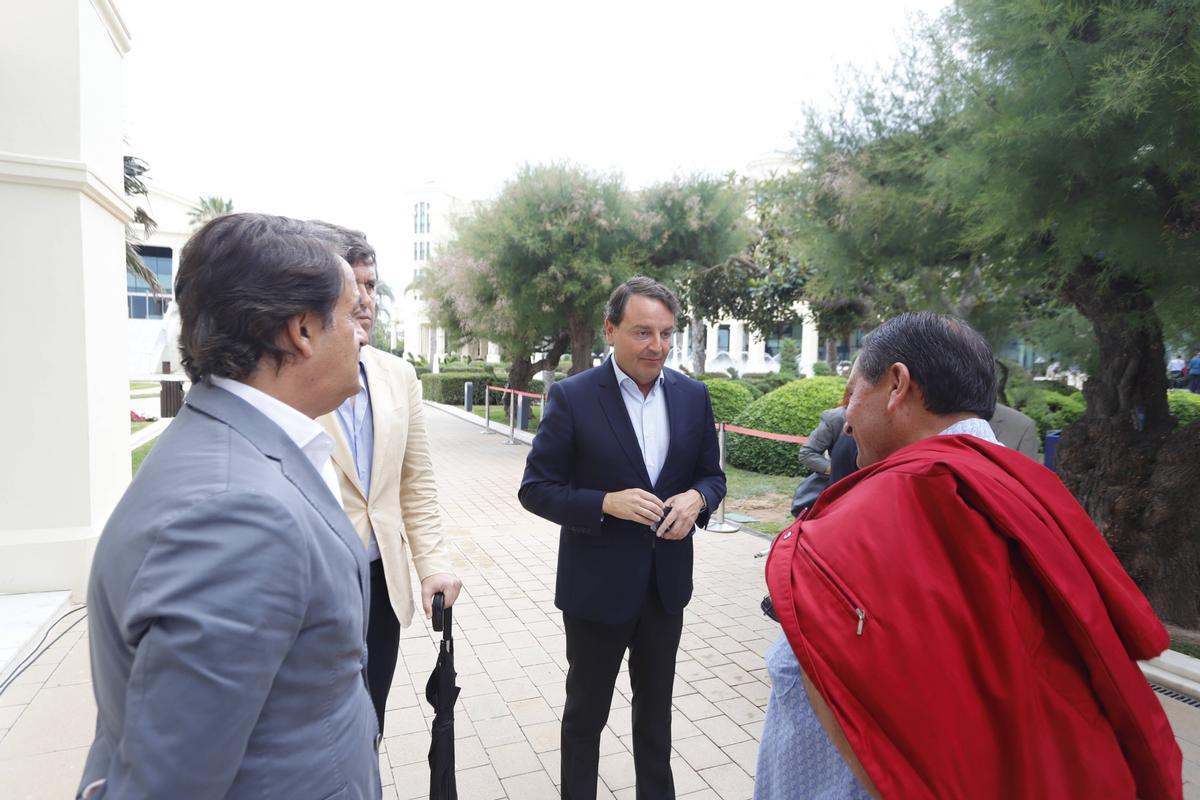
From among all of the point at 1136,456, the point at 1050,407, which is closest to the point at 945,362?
the point at 1136,456

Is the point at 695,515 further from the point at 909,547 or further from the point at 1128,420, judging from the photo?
the point at 1128,420

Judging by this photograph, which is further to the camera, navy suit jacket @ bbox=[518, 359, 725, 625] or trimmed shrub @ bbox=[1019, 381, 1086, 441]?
trimmed shrub @ bbox=[1019, 381, 1086, 441]

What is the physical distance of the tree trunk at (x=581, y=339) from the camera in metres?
14.9

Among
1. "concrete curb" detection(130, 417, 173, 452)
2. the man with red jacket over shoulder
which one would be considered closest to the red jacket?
the man with red jacket over shoulder

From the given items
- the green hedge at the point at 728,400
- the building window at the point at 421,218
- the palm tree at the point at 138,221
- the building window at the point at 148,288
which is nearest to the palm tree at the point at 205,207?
the building window at the point at 148,288

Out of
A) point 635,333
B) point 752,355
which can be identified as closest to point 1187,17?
point 635,333

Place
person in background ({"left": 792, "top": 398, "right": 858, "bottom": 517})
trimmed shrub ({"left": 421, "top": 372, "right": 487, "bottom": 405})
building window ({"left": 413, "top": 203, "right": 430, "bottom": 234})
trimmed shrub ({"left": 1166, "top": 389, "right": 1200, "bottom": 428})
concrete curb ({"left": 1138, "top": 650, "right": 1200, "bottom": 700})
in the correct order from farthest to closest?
1. building window ({"left": 413, "top": 203, "right": 430, "bottom": 234})
2. trimmed shrub ({"left": 421, "top": 372, "right": 487, "bottom": 405})
3. trimmed shrub ({"left": 1166, "top": 389, "right": 1200, "bottom": 428})
4. person in background ({"left": 792, "top": 398, "right": 858, "bottom": 517})
5. concrete curb ({"left": 1138, "top": 650, "right": 1200, "bottom": 700})

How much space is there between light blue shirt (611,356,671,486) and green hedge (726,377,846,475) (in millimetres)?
7941

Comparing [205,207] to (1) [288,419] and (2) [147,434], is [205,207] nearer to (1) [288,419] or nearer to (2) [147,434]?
(2) [147,434]

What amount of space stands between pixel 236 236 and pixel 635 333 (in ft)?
5.29

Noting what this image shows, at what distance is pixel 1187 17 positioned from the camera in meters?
3.12

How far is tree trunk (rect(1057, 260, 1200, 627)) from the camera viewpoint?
4641 mm

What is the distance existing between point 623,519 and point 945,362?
1.33 meters

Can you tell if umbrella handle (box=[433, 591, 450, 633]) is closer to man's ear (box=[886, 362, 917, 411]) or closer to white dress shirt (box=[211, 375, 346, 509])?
white dress shirt (box=[211, 375, 346, 509])
